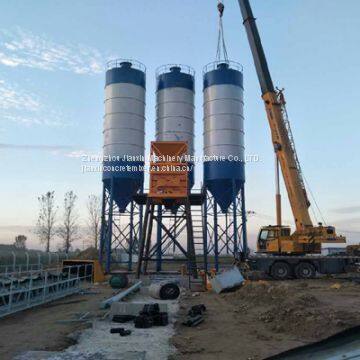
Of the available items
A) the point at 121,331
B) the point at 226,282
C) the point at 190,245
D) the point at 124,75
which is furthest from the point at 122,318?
the point at 124,75

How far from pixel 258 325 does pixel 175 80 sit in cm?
2298

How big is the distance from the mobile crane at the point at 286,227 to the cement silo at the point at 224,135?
547 centimetres

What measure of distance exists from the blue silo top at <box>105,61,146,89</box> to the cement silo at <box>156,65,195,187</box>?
1.98 meters

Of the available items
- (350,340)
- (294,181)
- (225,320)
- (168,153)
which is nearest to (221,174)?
(168,153)

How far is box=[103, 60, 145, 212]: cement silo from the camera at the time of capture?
2903 cm

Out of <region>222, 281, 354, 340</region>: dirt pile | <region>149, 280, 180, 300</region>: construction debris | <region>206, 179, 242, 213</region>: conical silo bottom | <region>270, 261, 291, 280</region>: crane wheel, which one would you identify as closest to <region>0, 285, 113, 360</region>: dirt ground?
<region>149, 280, 180, 300</region>: construction debris

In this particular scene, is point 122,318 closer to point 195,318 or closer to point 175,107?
point 195,318

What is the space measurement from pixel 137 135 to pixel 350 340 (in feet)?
92.1

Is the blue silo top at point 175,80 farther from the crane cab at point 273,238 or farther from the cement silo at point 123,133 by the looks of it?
the crane cab at point 273,238

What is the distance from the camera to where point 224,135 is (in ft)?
97.6

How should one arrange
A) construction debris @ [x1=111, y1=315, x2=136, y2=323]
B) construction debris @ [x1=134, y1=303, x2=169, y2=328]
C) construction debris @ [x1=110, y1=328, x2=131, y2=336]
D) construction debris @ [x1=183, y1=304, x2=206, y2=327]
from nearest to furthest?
construction debris @ [x1=110, y1=328, x2=131, y2=336] → construction debris @ [x1=134, y1=303, x2=169, y2=328] → construction debris @ [x1=183, y1=304, x2=206, y2=327] → construction debris @ [x1=111, y1=315, x2=136, y2=323]

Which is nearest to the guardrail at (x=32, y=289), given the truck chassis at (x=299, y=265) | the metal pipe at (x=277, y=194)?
the truck chassis at (x=299, y=265)

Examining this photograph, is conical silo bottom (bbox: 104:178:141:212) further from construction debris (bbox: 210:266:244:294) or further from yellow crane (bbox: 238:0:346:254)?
construction debris (bbox: 210:266:244:294)

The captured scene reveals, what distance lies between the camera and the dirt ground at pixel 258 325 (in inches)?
331
